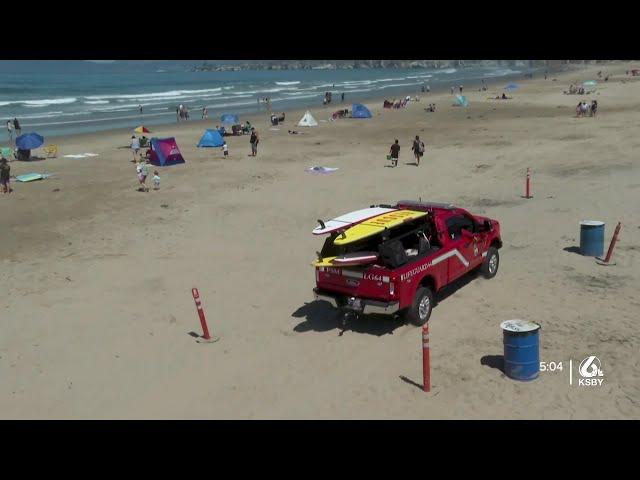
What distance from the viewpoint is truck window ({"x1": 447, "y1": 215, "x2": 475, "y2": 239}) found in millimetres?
12111

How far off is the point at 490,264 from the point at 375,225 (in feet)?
11.8

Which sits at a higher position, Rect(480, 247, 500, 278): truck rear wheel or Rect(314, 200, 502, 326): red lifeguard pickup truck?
Rect(314, 200, 502, 326): red lifeguard pickup truck

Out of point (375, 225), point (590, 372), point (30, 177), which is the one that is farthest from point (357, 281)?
point (30, 177)

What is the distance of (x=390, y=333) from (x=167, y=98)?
261ft

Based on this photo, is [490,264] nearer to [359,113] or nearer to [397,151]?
[397,151]

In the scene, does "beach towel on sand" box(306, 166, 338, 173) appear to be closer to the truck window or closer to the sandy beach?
the sandy beach

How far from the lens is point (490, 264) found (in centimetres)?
1302

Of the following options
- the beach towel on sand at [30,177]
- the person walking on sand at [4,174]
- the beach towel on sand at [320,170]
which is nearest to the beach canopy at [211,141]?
the beach towel on sand at [30,177]

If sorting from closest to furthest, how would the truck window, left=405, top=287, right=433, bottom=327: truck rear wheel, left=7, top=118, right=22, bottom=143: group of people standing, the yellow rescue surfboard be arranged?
the yellow rescue surfboard
left=405, top=287, right=433, bottom=327: truck rear wheel
the truck window
left=7, top=118, right=22, bottom=143: group of people standing

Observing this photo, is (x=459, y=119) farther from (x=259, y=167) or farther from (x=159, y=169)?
(x=159, y=169)

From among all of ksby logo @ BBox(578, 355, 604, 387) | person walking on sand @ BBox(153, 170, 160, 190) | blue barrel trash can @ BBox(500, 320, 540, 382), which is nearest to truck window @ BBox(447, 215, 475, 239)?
blue barrel trash can @ BBox(500, 320, 540, 382)

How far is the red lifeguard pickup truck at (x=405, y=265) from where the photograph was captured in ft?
33.7

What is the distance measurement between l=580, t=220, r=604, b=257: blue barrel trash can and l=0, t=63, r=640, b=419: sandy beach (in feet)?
A: 1.04

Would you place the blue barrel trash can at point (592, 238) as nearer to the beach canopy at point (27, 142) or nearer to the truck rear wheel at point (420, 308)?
the truck rear wheel at point (420, 308)
